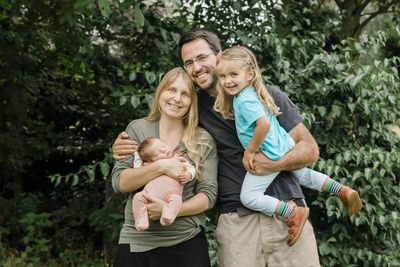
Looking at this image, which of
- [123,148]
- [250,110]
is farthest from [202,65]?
[123,148]

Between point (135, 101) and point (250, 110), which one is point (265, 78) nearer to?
point (135, 101)

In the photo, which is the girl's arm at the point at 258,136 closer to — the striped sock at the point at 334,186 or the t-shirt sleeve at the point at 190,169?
the t-shirt sleeve at the point at 190,169

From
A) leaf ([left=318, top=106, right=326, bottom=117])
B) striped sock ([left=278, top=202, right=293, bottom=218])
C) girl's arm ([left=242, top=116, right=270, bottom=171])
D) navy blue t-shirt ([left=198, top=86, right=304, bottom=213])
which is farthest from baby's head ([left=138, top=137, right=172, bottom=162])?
leaf ([left=318, top=106, right=326, bottom=117])

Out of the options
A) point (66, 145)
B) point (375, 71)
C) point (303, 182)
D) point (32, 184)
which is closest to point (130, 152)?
point (303, 182)

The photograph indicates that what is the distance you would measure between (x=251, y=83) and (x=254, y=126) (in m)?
0.23

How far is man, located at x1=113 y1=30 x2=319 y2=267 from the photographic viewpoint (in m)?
2.17

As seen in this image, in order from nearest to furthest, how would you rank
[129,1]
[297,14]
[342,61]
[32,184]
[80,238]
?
[129,1] < [342,61] < [297,14] < [80,238] < [32,184]

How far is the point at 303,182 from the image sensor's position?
94.8 inches

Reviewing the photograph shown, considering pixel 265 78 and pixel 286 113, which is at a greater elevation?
pixel 265 78

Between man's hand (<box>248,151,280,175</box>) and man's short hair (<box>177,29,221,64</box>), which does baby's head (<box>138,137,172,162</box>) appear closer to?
man's hand (<box>248,151,280,175</box>)

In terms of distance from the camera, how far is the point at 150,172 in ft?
6.84

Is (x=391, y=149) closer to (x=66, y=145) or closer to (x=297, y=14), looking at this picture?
(x=297, y=14)

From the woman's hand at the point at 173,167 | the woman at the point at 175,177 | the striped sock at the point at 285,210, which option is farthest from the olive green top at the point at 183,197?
the striped sock at the point at 285,210

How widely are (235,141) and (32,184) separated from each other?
16.2ft
